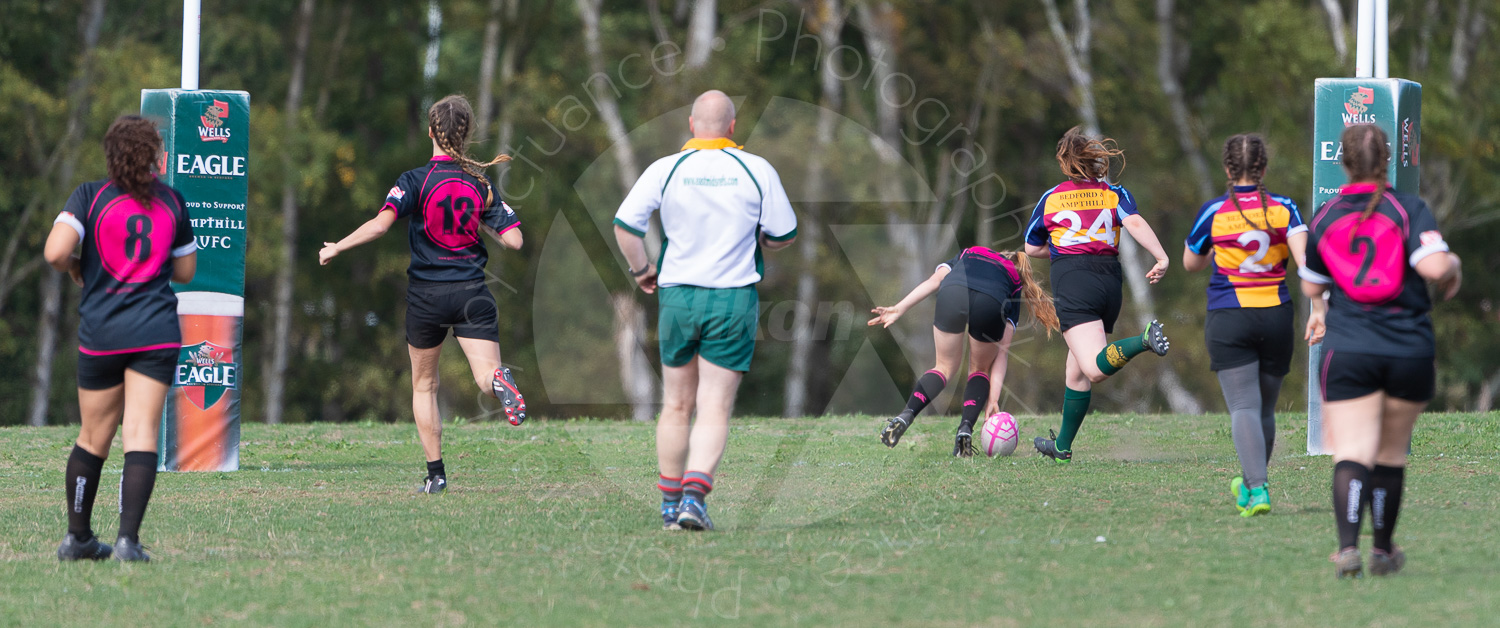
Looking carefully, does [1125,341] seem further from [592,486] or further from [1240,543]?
[592,486]

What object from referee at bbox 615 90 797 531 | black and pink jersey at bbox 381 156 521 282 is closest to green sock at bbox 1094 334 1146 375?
referee at bbox 615 90 797 531

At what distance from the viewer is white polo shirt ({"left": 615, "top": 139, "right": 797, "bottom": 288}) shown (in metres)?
6.60

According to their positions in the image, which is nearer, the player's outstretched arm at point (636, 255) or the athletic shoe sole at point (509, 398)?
the player's outstretched arm at point (636, 255)

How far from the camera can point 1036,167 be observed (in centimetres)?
3044

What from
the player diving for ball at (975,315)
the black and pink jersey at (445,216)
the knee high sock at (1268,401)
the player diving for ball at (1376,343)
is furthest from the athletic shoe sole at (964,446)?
the player diving for ball at (1376,343)

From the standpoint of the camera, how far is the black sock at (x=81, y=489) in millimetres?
6062

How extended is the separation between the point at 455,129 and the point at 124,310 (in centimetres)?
251

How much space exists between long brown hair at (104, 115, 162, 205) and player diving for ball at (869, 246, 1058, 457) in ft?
15.7

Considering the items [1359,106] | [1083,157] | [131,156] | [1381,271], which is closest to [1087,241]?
[1083,157]

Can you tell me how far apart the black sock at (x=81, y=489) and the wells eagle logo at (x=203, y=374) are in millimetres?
3258

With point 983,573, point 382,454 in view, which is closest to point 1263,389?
point 983,573

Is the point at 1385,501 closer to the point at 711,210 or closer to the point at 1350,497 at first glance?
the point at 1350,497

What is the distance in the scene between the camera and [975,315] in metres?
9.82

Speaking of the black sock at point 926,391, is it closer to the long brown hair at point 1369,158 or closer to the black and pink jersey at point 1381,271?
the black and pink jersey at point 1381,271
